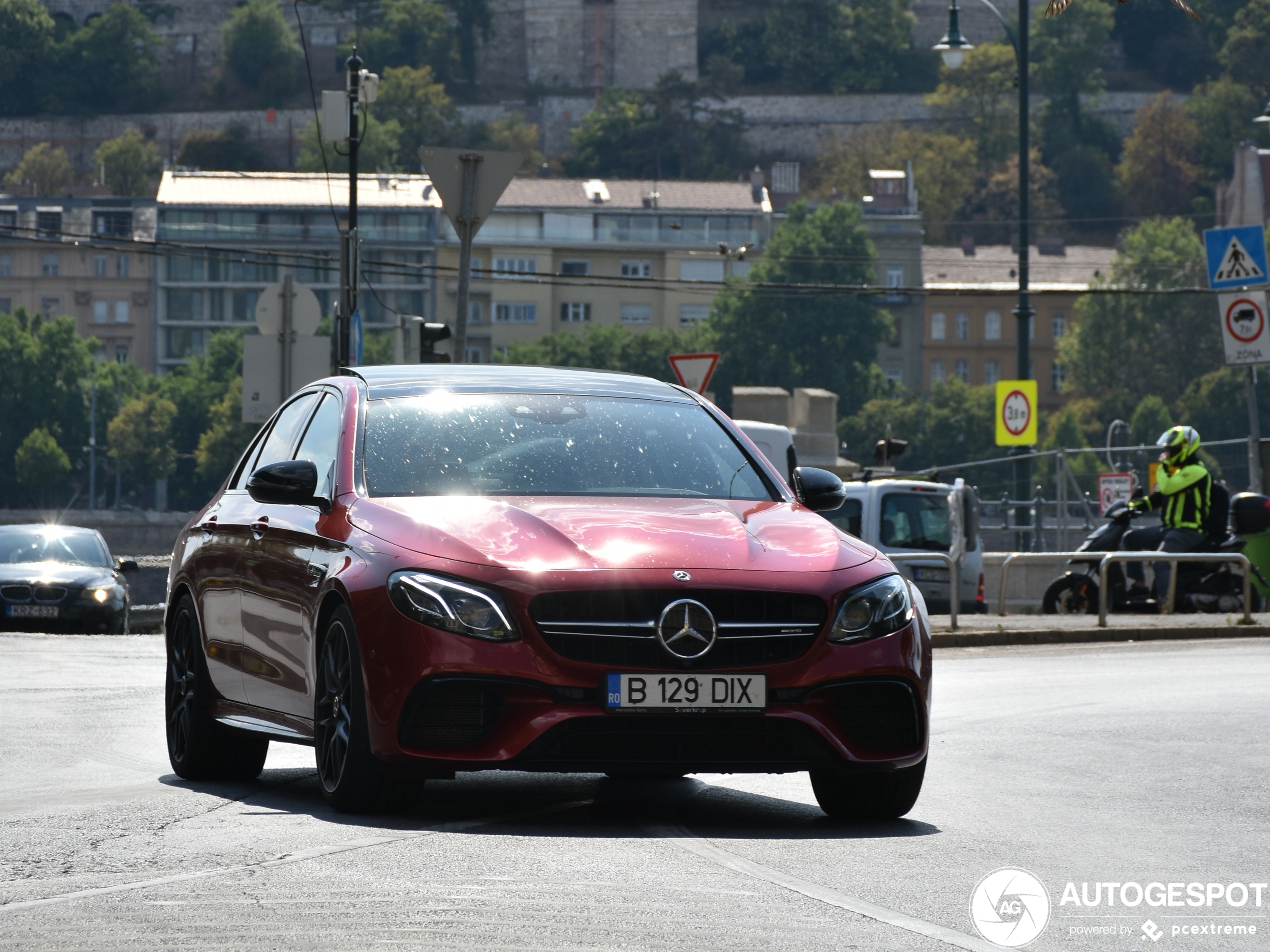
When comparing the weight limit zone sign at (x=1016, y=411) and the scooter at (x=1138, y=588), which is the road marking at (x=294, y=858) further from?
the weight limit zone sign at (x=1016, y=411)

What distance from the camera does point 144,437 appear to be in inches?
5664

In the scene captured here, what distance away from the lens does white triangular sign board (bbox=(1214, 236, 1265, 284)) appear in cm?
2192

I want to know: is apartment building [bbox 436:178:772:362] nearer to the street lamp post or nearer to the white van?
the street lamp post

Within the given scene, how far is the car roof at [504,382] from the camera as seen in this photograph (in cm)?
898

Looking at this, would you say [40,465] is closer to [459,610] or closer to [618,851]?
[459,610]

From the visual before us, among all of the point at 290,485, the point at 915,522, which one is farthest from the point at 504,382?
the point at 915,522

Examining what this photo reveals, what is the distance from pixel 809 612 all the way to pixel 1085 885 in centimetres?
133

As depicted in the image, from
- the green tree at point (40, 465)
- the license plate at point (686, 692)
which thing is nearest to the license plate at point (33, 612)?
the license plate at point (686, 692)

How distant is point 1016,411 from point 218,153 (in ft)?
525

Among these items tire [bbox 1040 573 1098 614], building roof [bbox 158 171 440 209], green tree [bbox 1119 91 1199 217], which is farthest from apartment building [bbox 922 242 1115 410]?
tire [bbox 1040 573 1098 614]

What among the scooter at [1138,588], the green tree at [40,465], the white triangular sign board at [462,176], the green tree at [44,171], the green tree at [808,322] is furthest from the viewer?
the green tree at [44,171]

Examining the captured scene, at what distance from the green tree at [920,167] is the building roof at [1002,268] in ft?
34.2

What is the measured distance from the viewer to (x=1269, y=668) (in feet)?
52.5

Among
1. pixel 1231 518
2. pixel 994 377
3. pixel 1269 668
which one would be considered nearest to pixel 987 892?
pixel 1269 668
